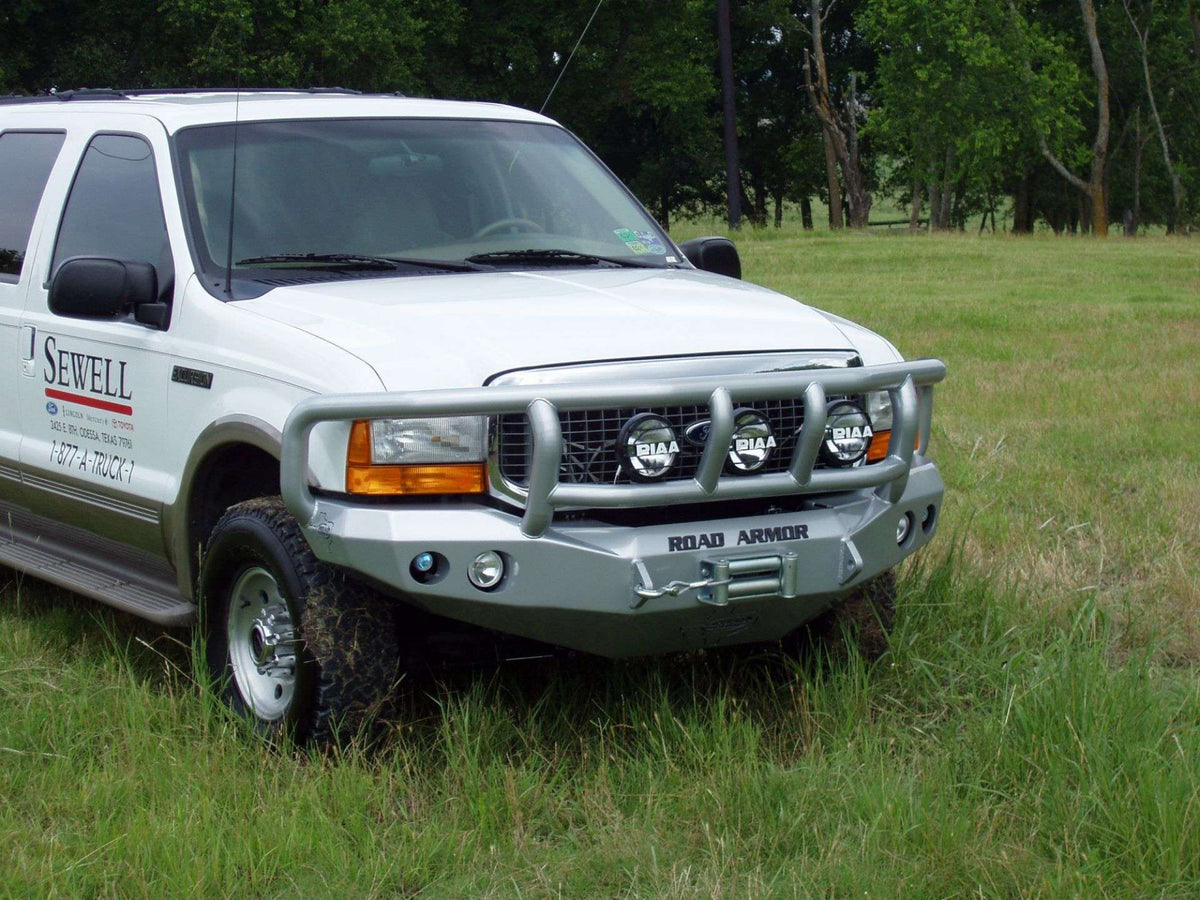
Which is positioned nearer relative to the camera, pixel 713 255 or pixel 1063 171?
pixel 713 255

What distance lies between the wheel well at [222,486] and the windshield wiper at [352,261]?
2.01 feet

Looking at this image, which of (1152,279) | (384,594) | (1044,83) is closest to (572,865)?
(384,594)

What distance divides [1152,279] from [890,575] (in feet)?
61.6

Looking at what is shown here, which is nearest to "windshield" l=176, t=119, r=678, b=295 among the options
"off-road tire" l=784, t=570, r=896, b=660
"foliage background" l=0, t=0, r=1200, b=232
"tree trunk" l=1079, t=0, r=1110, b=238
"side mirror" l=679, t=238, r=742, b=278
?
"side mirror" l=679, t=238, r=742, b=278

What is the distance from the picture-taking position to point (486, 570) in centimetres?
373

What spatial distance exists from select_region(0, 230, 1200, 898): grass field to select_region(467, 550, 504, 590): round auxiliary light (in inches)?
19.0

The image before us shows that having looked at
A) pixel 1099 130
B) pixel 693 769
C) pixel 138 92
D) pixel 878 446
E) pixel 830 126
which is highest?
pixel 830 126

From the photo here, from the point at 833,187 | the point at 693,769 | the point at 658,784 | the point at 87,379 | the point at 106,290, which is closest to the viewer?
the point at 658,784

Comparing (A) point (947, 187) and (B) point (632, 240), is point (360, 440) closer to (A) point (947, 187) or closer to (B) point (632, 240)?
(B) point (632, 240)

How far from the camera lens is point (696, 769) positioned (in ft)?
13.1

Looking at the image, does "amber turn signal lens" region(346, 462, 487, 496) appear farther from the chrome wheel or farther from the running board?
the running board

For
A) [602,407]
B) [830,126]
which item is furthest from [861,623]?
[830,126]

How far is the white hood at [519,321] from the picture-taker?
3836 millimetres

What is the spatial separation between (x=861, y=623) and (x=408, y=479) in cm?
152
